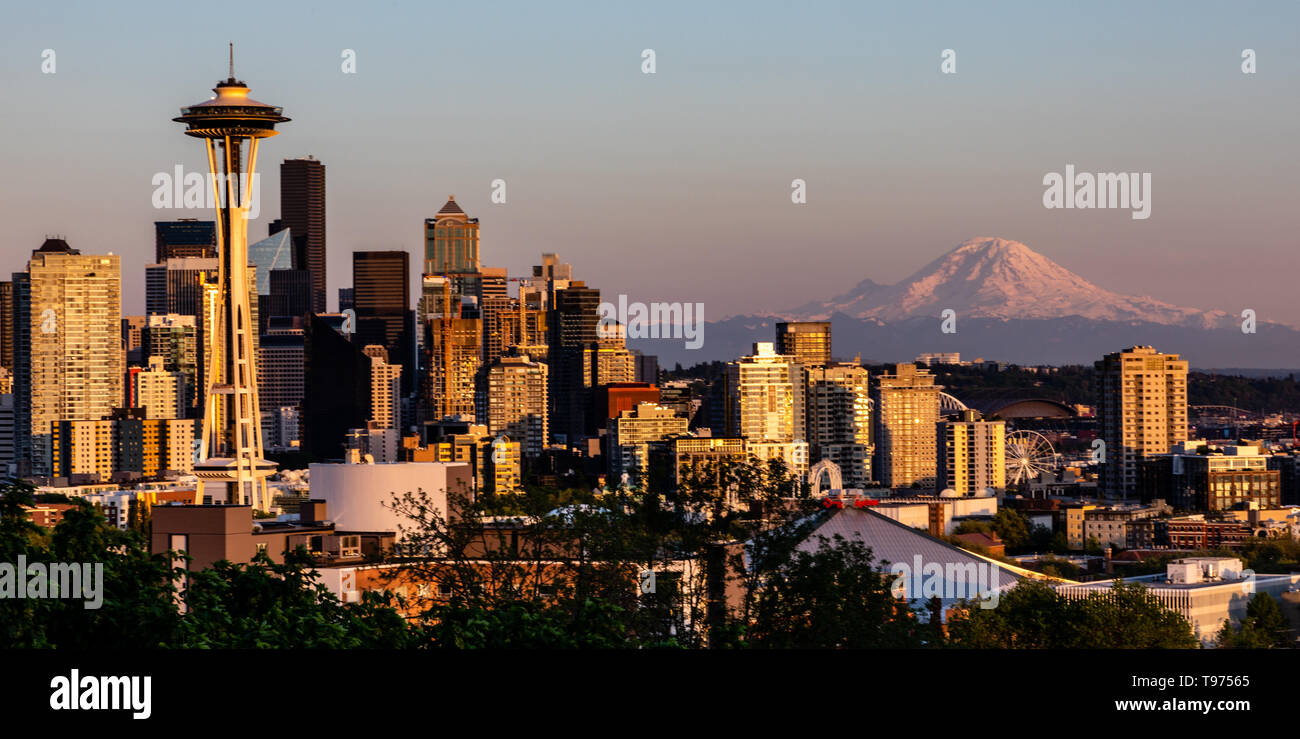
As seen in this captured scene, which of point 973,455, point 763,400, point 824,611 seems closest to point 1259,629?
point 824,611

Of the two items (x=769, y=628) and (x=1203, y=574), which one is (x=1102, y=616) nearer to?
(x=769, y=628)

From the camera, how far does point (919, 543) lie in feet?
223

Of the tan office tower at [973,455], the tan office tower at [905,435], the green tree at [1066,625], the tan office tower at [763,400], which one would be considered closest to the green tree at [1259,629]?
the green tree at [1066,625]

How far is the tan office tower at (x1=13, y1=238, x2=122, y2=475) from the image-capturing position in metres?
190

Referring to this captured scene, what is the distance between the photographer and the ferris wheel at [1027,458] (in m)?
169

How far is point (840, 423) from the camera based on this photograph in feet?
591

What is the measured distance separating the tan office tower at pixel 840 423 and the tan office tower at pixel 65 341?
6917cm

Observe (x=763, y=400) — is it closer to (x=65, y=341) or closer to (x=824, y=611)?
(x=65, y=341)

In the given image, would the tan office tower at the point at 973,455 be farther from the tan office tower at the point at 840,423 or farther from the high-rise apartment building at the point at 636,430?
the high-rise apartment building at the point at 636,430

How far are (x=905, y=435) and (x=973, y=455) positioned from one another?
12716 mm

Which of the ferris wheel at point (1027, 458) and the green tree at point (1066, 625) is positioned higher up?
the green tree at point (1066, 625)

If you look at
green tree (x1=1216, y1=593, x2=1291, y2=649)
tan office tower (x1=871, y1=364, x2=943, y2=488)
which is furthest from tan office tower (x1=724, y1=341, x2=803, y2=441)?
green tree (x1=1216, y1=593, x2=1291, y2=649)

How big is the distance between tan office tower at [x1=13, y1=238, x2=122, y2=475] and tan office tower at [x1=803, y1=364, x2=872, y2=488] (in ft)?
227
